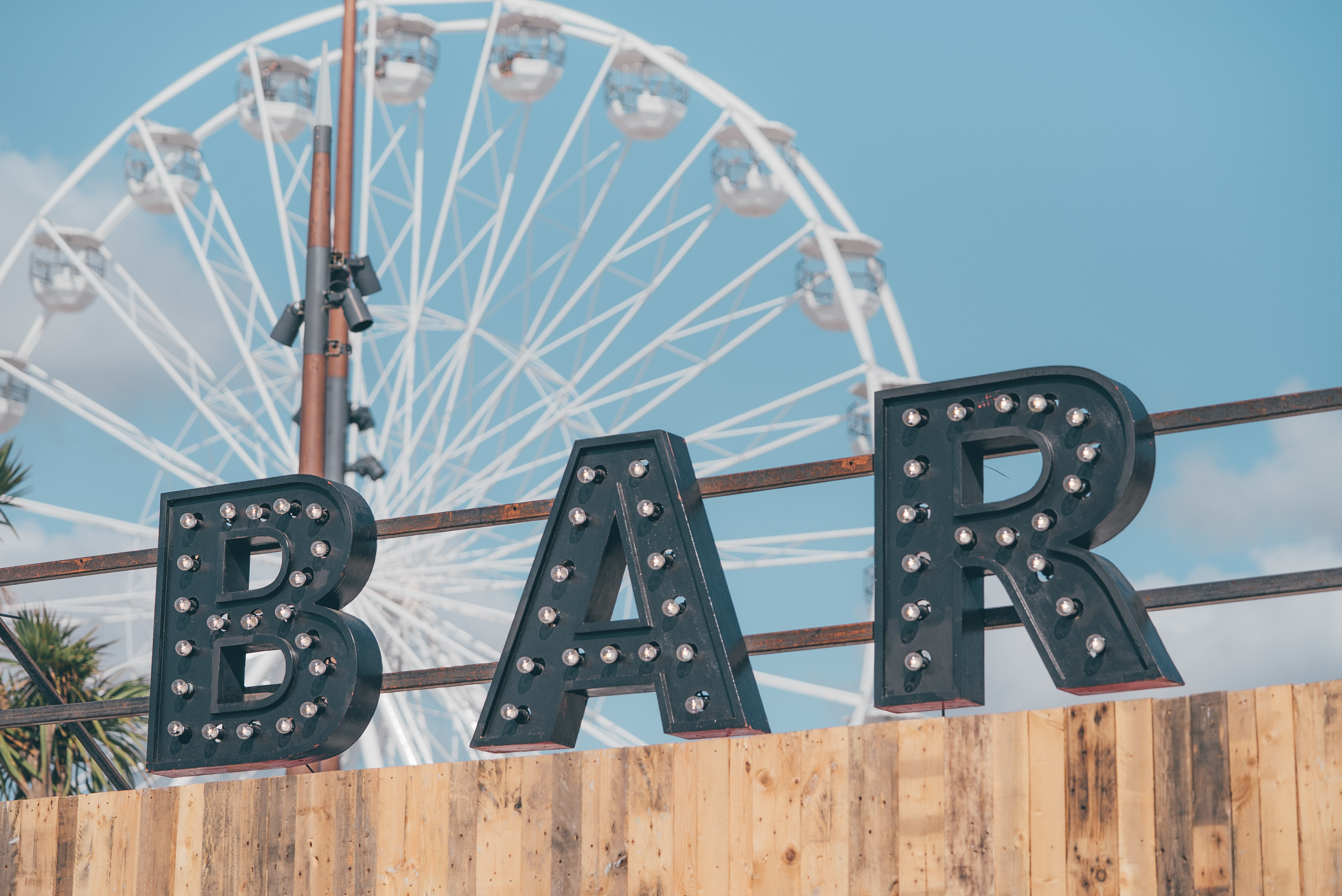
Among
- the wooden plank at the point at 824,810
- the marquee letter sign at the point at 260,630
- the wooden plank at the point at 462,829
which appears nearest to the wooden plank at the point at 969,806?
the wooden plank at the point at 824,810

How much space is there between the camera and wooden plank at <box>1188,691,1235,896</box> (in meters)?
3.93

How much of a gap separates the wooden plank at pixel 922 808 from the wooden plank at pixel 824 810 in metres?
0.16

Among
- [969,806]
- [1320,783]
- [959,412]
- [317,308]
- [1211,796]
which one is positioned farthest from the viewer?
[317,308]

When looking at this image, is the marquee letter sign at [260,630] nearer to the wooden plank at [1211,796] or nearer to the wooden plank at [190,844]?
the wooden plank at [190,844]

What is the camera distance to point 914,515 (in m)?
5.02

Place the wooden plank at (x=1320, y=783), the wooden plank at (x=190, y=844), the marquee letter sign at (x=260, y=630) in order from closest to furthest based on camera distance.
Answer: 1. the wooden plank at (x=1320, y=783)
2. the wooden plank at (x=190, y=844)
3. the marquee letter sign at (x=260, y=630)

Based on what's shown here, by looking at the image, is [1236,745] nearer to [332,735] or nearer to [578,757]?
[578,757]

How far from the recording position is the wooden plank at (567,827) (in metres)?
4.84

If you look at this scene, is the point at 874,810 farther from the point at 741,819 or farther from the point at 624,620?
the point at 624,620

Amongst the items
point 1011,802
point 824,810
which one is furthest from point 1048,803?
point 824,810

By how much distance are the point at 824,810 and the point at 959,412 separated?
3.88 ft

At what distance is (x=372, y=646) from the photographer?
575 centimetres

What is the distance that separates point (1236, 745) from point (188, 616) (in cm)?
350

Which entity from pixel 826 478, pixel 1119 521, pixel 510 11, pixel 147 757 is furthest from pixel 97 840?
pixel 510 11
